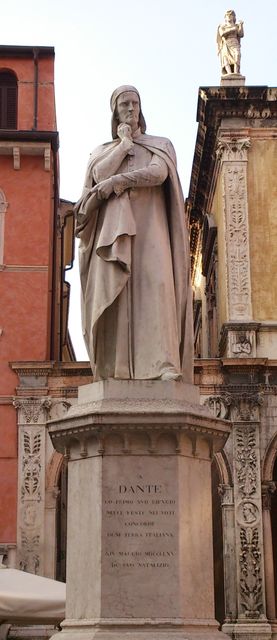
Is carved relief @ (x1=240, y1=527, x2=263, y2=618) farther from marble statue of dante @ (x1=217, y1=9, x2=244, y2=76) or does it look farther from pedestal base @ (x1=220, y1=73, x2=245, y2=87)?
marble statue of dante @ (x1=217, y1=9, x2=244, y2=76)

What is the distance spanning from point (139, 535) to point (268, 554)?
14639 mm

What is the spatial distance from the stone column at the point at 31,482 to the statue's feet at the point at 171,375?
574 inches

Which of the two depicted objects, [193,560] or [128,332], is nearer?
[193,560]

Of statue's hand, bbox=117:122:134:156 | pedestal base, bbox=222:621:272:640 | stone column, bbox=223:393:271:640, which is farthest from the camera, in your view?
stone column, bbox=223:393:271:640

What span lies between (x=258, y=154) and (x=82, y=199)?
16.7 meters

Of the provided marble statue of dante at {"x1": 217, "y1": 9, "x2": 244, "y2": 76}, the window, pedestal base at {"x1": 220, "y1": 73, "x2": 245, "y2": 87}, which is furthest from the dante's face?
marble statue of dante at {"x1": 217, "y1": 9, "x2": 244, "y2": 76}

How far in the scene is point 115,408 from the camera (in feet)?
25.7

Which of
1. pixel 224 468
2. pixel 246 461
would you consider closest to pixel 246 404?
pixel 246 461

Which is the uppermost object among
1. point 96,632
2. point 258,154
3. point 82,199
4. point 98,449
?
point 258,154

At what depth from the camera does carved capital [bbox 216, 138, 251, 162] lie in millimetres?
24734

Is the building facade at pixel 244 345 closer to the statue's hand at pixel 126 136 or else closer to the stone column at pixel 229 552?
the stone column at pixel 229 552

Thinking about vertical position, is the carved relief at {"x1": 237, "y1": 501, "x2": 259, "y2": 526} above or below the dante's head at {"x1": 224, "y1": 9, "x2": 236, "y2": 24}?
below

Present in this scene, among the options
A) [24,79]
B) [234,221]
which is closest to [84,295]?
[234,221]

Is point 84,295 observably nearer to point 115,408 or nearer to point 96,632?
point 115,408
